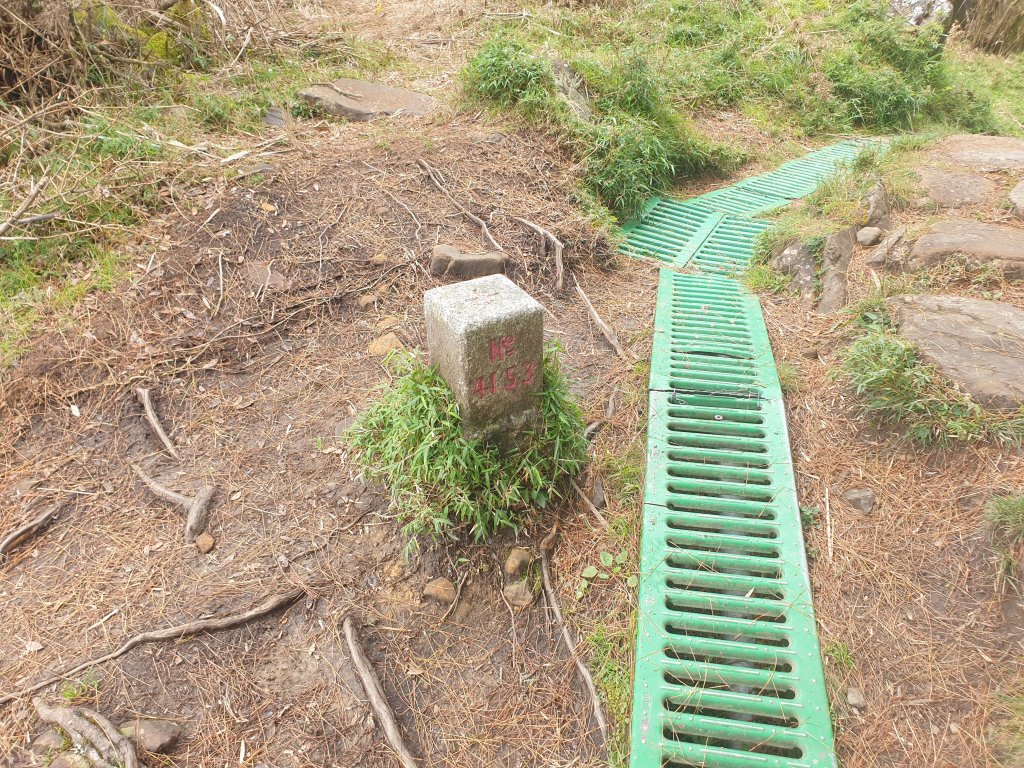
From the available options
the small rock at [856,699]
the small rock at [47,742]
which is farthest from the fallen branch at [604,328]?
the small rock at [47,742]

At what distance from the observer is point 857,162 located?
4691 millimetres

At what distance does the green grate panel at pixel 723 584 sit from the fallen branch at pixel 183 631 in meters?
1.26

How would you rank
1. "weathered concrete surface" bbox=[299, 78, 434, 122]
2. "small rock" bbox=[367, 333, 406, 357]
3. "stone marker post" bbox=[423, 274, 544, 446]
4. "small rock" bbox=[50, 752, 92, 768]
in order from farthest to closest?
"weathered concrete surface" bbox=[299, 78, 434, 122], "small rock" bbox=[367, 333, 406, 357], "stone marker post" bbox=[423, 274, 544, 446], "small rock" bbox=[50, 752, 92, 768]

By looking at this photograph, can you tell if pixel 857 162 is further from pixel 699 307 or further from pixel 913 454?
pixel 913 454

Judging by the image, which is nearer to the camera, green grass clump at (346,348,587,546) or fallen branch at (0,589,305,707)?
fallen branch at (0,589,305,707)

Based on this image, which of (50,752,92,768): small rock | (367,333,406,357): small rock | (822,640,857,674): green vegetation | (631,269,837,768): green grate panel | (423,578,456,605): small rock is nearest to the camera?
(50,752,92,768): small rock

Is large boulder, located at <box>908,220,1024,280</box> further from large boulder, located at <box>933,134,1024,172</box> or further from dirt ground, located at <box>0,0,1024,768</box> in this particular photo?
large boulder, located at <box>933,134,1024,172</box>

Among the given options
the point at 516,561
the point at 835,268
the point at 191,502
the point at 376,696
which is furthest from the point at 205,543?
the point at 835,268

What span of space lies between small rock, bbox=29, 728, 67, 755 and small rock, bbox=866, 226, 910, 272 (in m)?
4.27

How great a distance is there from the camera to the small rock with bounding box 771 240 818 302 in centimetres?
376

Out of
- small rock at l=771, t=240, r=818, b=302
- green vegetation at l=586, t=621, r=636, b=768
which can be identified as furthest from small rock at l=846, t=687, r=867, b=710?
small rock at l=771, t=240, r=818, b=302

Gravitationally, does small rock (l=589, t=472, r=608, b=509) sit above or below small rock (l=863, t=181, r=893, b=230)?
below

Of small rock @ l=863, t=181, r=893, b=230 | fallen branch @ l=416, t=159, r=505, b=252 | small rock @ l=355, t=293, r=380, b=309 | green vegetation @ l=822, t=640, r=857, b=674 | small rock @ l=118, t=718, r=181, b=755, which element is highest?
small rock @ l=863, t=181, r=893, b=230

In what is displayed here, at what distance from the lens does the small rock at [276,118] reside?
15.8 ft
